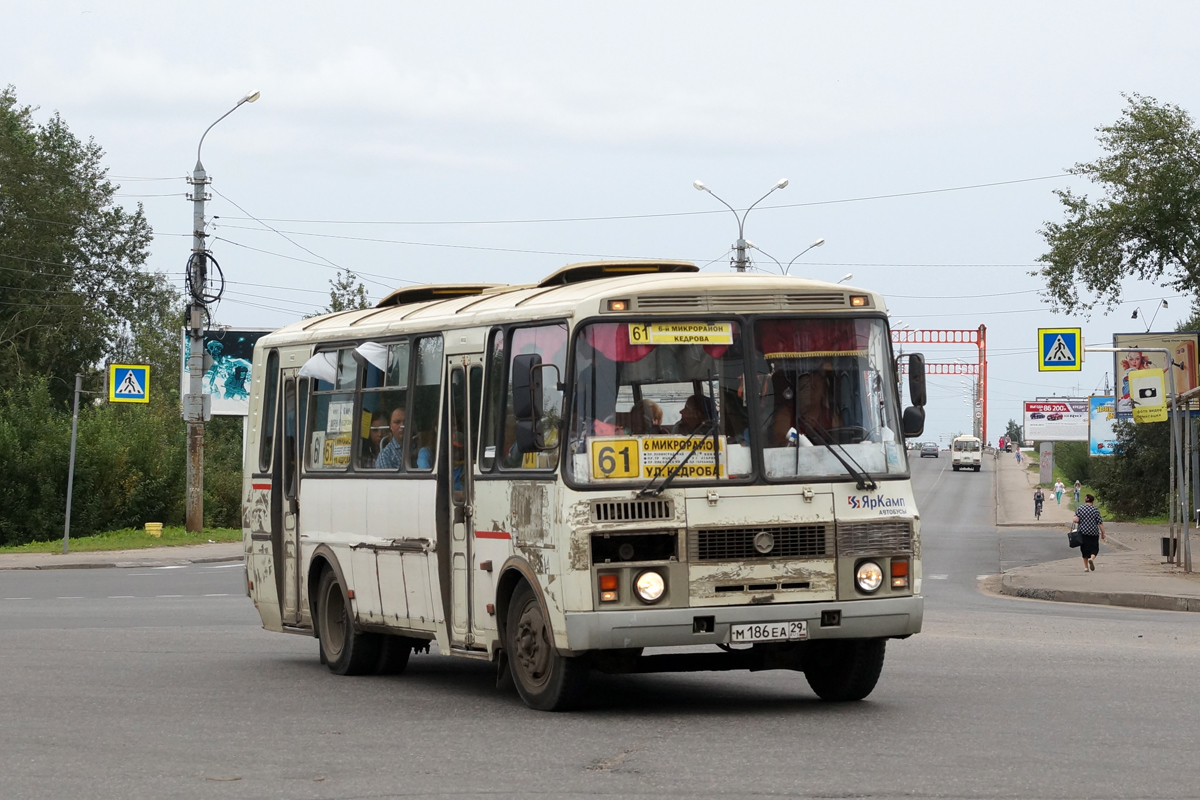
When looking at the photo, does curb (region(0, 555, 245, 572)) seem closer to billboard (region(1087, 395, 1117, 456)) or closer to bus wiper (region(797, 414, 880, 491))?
bus wiper (region(797, 414, 880, 491))

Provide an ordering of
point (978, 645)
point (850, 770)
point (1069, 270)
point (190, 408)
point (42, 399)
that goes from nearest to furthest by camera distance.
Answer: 1. point (850, 770)
2. point (978, 645)
3. point (190, 408)
4. point (42, 399)
5. point (1069, 270)

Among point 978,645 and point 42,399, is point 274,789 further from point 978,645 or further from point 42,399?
point 42,399

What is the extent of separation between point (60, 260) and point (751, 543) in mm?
64984

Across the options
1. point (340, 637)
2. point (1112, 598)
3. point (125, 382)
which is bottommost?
point (1112, 598)

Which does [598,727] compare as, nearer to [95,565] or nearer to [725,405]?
[725,405]

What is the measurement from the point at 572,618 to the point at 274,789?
2507mm

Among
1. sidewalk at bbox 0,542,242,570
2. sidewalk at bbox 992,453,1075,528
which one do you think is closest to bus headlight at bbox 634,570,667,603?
sidewalk at bbox 0,542,242,570

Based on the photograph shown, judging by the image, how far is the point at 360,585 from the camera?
1347 cm

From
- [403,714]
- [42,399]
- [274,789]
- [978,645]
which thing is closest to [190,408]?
[42,399]

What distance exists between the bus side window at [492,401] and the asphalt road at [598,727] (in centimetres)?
161

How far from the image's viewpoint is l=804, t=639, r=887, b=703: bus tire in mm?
11195

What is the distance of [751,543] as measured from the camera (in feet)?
34.7

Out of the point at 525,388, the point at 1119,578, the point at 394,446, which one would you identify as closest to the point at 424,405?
the point at 394,446

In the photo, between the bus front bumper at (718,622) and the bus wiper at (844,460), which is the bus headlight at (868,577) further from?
the bus wiper at (844,460)
